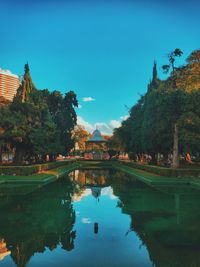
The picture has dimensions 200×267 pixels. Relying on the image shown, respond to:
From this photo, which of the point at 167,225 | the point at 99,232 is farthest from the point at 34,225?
the point at 167,225

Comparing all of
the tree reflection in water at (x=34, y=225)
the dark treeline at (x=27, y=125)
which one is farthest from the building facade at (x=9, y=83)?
the tree reflection in water at (x=34, y=225)

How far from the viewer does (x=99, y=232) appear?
34.4 feet

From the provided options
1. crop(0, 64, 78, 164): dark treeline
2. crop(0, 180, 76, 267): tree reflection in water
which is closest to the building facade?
crop(0, 64, 78, 164): dark treeline

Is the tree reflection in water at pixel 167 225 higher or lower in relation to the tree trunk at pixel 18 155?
lower

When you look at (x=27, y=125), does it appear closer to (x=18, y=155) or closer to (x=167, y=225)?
(x=18, y=155)

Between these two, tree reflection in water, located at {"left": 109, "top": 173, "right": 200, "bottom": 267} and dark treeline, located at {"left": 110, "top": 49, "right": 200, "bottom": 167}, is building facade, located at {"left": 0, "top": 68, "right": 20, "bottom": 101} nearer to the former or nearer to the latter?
dark treeline, located at {"left": 110, "top": 49, "right": 200, "bottom": 167}

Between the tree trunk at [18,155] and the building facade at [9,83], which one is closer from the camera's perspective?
the tree trunk at [18,155]

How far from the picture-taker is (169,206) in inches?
607

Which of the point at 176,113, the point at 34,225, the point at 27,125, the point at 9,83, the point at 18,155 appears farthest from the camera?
the point at 9,83

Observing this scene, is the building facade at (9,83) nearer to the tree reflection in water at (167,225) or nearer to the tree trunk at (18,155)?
the tree trunk at (18,155)

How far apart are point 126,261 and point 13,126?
3121cm

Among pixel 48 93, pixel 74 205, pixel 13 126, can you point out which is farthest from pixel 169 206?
pixel 48 93

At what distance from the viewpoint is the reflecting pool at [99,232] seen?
7673 millimetres

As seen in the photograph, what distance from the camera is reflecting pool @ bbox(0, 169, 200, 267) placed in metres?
7.67
